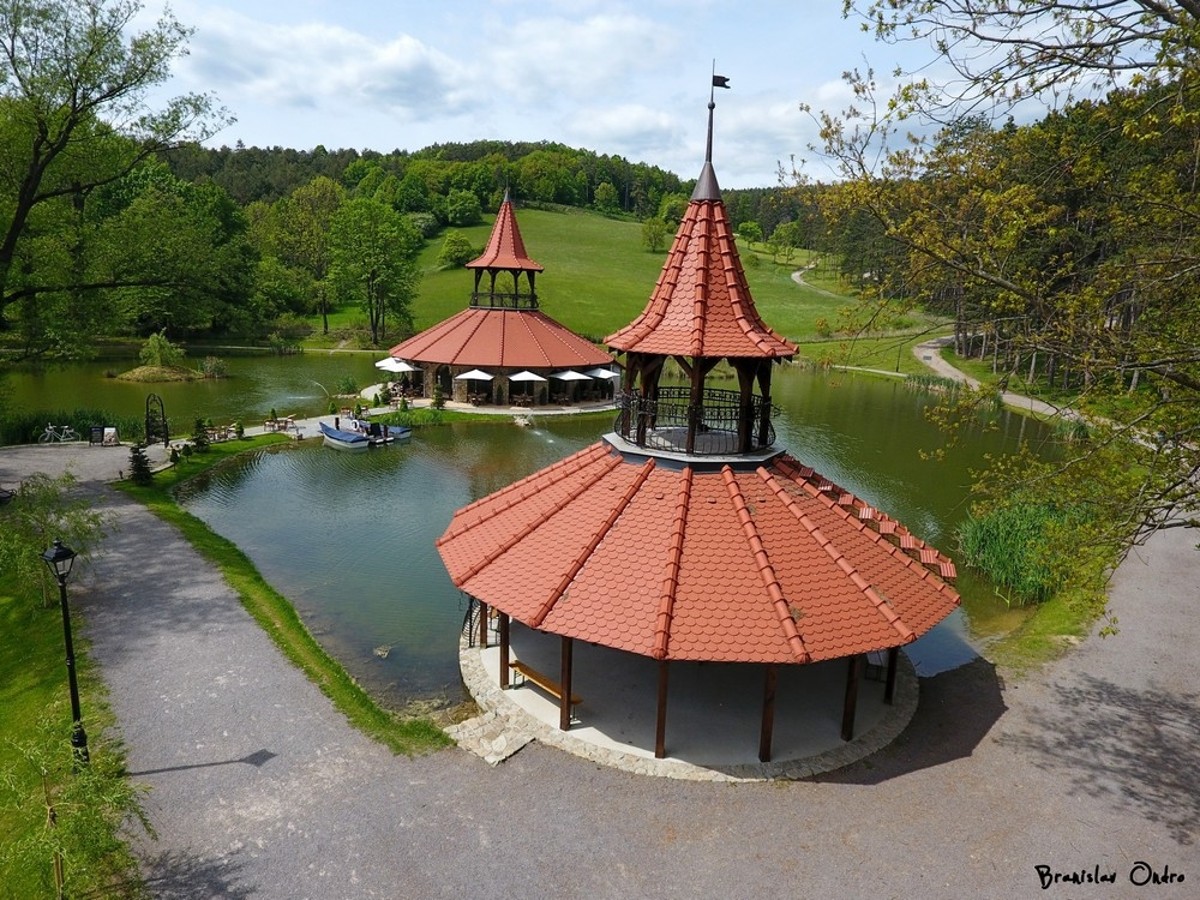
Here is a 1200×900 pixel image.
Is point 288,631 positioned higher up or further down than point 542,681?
further down

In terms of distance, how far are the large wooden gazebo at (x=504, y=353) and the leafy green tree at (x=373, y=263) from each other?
73.9 feet

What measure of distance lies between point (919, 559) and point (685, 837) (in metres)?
7.24

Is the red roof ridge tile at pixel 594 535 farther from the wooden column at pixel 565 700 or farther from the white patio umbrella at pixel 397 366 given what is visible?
the white patio umbrella at pixel 397 366

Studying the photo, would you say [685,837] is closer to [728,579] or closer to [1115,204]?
[728,579]

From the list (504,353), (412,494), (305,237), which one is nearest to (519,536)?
(412,494)

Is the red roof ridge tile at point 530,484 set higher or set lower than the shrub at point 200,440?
higher

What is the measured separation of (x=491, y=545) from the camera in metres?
14.1

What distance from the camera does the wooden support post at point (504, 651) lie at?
13516 millimetres

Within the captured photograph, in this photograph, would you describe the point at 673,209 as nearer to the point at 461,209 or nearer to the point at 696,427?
the point at 461,209

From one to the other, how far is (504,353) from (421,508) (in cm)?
1865

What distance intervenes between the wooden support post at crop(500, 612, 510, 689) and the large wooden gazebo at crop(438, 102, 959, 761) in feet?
0.09

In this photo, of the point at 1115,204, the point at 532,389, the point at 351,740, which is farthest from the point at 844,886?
the point at 532,389

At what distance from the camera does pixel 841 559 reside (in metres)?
12.6

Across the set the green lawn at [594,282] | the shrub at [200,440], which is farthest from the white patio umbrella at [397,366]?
the green lawn at [594,282]
